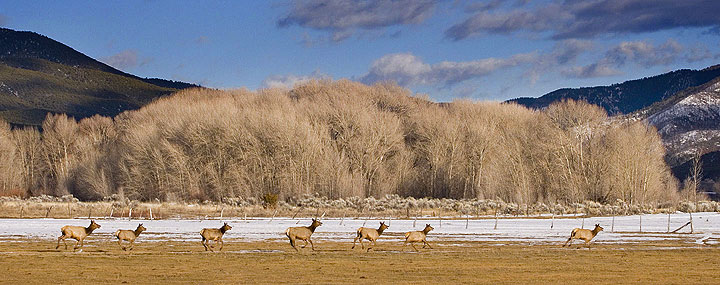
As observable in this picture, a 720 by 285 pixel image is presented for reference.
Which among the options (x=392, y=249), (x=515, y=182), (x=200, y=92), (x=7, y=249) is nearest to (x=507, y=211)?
(x=515, y=182)

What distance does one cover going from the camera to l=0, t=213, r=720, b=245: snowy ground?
43.5 meters

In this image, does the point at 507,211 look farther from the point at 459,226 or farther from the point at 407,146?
the point at 407,146

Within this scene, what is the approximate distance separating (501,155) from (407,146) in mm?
16391

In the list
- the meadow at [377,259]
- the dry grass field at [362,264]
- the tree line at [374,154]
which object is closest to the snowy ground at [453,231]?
the meadow at [377,259]

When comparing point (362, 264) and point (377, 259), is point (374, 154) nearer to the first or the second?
point (377, 259)

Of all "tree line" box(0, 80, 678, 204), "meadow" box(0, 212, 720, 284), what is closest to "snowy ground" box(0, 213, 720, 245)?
"meadow" box(0, 212, 720, 284)

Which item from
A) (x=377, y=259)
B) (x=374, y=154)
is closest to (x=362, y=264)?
(x=377, y=259)

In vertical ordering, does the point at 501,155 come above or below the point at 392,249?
above

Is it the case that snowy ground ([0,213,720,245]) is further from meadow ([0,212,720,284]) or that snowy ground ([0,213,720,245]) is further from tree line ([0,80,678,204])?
tree line ([0,80,678,204])

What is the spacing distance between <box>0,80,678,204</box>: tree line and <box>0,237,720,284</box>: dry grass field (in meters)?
57.0

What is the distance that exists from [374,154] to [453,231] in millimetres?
53573

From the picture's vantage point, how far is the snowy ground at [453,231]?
43.5m

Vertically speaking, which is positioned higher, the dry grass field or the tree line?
the tree line

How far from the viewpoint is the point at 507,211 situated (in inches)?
3071
